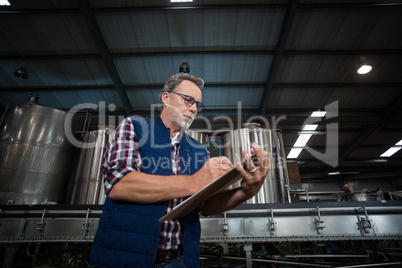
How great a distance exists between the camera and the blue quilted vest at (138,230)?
0.81 meters

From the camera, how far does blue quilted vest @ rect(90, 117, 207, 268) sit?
32.1 inches

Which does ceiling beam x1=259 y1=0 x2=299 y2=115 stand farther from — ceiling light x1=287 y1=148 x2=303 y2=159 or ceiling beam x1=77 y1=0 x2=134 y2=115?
ceiling light x1=287 y1=148 x2=303 y2=159

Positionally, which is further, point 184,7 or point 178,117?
point 184,7

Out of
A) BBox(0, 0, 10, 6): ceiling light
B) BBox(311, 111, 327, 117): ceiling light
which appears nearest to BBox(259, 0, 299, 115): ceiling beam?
BBox(311, 111, 327, 117): ceiling light

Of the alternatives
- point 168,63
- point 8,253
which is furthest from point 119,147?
point 168,63

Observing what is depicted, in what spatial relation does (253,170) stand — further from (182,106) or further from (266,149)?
(266,149)

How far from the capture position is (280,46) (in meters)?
5.84

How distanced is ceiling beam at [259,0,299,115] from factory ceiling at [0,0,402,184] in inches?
1.2

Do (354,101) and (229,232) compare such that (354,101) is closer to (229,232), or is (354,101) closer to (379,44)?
(379,44)

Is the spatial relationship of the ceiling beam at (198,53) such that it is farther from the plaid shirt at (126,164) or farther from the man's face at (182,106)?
the plaid shirt at (126,164)

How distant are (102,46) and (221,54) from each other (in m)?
3.47

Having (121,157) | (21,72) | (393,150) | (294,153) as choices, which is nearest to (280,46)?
(121,157)

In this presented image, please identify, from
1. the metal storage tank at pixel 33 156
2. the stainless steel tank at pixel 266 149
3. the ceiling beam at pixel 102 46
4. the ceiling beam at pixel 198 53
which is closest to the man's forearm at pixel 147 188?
the stainless steel tank at pixel 266 149

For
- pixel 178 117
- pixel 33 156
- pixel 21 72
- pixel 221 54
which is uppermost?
pixel 221 54
